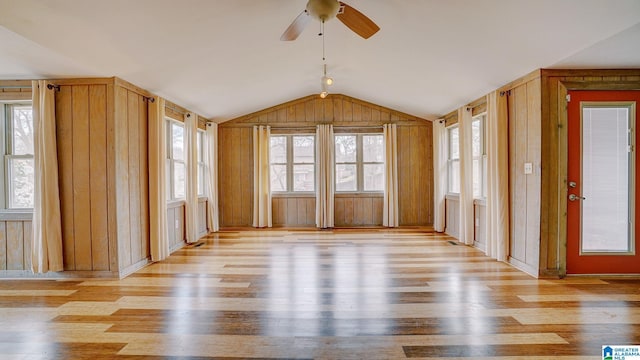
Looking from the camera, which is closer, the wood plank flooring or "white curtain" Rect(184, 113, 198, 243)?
the wood plank flooring

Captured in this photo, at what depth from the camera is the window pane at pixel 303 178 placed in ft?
25.2

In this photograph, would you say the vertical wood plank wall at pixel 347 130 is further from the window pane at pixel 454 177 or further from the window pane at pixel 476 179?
the window pane at pixel 476 179

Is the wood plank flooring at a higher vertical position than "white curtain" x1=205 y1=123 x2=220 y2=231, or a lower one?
lower

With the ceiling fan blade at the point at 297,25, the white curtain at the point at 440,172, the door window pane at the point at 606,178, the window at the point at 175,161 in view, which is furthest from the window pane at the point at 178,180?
the door window pane at the point at 606,178

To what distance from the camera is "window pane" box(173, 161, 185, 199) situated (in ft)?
18.8

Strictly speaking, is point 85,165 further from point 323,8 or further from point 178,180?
point 323,8

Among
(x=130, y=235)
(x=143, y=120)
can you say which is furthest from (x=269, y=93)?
(x=130, y=235)

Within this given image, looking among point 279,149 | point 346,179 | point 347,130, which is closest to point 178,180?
point 279,149

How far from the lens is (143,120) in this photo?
15.0ft

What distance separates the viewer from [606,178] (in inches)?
150

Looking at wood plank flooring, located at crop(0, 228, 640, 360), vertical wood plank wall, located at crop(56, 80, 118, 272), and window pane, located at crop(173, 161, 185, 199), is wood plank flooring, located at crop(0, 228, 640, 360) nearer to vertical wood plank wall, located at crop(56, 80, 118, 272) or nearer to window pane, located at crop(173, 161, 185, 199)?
vertical wood plank wall, located at crop(56, 80, 118, 272)

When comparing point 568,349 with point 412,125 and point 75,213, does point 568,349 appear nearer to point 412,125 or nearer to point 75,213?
point 75,213

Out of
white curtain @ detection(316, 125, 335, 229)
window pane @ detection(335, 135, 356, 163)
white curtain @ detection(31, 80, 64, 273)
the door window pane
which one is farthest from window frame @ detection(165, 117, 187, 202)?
the door window pane

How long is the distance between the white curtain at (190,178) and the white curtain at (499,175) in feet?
16.4
